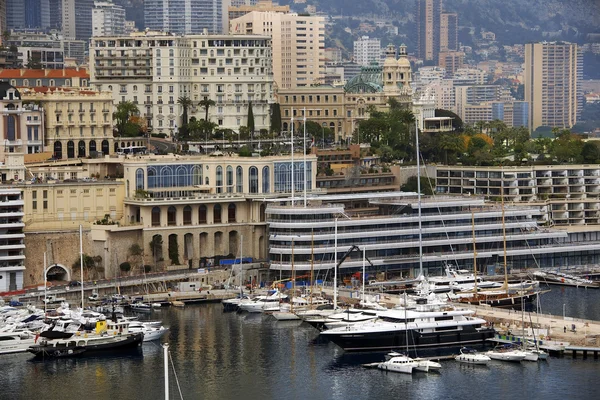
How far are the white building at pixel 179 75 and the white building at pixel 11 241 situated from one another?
1148 inches

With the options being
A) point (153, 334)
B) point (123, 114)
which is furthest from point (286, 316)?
point (123, 114)

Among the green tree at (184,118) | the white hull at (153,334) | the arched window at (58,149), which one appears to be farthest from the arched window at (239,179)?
the white hull at (153,334)

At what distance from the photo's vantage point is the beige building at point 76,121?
354ft

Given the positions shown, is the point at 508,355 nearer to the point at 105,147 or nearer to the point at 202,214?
the point at 202,214

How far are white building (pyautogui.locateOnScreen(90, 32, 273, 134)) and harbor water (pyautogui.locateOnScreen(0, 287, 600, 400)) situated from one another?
41.3 meters

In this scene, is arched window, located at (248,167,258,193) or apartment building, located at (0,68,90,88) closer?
arched window, located at (248,167,258,193)

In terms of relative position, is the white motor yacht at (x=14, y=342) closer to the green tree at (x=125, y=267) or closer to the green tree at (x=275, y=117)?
the green tree at (x=125, y=267)

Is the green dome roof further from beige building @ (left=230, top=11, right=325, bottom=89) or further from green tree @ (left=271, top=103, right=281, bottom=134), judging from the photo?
green tree @ (left=271, top=103, right=281, bottom=134)

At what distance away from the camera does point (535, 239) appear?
337ft

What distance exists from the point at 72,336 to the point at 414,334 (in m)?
14.7

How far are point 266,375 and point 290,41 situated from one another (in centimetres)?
12055

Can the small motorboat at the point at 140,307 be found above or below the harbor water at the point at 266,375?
above

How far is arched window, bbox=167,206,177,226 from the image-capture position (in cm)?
9819

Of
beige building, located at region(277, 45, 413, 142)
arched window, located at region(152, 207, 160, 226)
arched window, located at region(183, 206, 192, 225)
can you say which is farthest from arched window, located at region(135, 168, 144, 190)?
beige building, located at region(277, 45, 413, 142)
